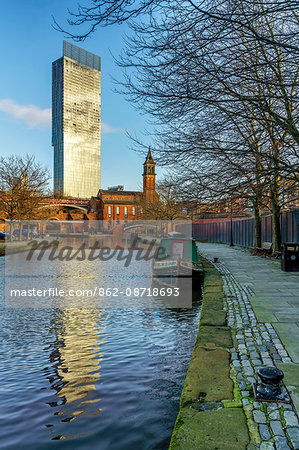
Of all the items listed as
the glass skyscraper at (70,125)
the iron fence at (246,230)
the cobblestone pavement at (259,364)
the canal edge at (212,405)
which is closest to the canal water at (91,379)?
the canal edge at (212,405)

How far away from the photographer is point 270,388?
3.63 meters

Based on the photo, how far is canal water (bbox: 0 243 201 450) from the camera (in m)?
3.80

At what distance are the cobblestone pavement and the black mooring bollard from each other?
6cm

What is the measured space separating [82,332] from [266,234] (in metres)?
21.0

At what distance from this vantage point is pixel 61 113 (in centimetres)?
19650

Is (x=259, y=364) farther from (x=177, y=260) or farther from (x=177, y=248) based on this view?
(x=177, y=248)

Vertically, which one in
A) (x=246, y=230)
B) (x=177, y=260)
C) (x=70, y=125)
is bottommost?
(x=177, y=260)

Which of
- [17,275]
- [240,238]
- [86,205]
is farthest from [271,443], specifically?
[86,205]

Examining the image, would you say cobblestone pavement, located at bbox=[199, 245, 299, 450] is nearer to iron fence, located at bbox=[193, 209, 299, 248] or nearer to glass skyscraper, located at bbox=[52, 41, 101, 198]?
iron fence, located at bbox=[193, 209, 299, 248]

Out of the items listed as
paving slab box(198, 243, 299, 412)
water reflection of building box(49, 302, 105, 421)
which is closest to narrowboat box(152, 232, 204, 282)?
paving slab box(198, 243, 299, 412)

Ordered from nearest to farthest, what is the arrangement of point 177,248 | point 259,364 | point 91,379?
1. point 259,364
2. point 91,379
3. point 177,248

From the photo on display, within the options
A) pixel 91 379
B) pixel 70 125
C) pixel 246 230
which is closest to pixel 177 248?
pixel 91 379

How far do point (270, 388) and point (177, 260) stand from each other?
916 centimetres

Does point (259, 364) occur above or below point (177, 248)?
Answer: below
